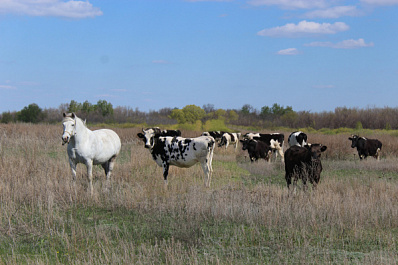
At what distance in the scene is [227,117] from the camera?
71188 mm

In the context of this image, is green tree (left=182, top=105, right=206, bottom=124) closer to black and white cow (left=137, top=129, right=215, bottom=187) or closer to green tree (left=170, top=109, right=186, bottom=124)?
green tree (left=170, top=109, right=186, bottom=124)

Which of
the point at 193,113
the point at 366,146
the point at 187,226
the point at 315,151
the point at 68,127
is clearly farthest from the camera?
the point at 193,113

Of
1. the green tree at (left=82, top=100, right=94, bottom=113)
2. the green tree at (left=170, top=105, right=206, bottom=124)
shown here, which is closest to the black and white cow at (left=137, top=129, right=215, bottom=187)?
the green tree at (left=170, top=105, right=206, bottom=124)

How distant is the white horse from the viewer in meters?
10.5

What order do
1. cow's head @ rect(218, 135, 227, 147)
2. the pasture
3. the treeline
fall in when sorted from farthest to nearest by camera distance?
the treeline → cow's head @ rect(218, 135, 227, 147) → the pasture

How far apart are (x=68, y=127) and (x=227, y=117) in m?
61.4

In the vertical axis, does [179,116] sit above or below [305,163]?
above

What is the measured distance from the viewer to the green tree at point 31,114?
2687 inches

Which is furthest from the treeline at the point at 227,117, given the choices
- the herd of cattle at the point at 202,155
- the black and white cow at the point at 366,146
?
the herd of cattle at the point at 202,155

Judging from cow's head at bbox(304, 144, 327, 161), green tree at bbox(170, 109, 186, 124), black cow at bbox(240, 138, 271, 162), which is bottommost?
black cow at bbox(240, 138, 271, 162)

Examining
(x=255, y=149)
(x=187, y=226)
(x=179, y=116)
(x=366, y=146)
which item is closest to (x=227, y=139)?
(x=255, y=149)

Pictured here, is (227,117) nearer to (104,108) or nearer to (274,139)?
(104,108)

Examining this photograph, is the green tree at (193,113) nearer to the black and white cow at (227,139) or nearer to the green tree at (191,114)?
the green tree at (191,114)

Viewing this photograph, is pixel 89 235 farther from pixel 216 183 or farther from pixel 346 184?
pixel 346 184
